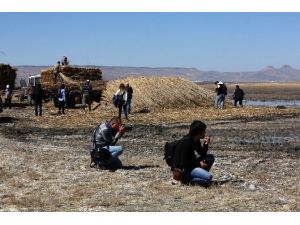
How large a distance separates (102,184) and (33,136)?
37.1 feet

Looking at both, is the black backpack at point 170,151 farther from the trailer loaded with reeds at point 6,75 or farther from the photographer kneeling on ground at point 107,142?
the trailer loaded with reeds at point 6,75


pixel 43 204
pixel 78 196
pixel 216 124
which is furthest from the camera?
pixel 216 124

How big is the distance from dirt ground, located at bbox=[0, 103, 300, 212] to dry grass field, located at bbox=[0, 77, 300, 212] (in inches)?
0.7

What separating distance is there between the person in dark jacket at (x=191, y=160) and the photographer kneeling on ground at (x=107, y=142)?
2.18 meters

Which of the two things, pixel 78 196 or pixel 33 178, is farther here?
pixel 33 178

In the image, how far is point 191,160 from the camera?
1122 cm

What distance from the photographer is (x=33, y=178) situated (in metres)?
12.4

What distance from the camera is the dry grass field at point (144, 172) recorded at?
9.77 meters

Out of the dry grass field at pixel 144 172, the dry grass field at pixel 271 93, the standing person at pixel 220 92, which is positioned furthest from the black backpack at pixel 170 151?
the dry grass field at pixel 271 93

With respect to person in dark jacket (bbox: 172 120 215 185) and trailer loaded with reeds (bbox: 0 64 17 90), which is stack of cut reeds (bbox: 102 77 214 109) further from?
person in dark jacket (bbox: 172 120 215 185)

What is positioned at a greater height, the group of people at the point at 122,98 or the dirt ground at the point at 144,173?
the group of people at the point at 122,98

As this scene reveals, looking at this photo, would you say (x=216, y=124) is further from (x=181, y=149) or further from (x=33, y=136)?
(x=181, y=149)

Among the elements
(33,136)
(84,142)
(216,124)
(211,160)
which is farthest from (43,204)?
(216,124)

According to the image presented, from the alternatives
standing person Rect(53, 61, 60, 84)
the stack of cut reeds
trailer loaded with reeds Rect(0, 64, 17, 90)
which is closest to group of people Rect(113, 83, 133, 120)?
the stack of cut reeds
